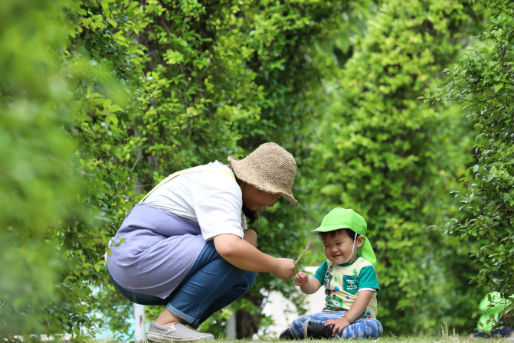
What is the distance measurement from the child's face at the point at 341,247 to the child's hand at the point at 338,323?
476 mm

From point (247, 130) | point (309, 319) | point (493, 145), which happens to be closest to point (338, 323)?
point (309, 319)

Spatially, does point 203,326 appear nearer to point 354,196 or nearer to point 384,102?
point 354,196

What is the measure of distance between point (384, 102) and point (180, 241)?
563 cm

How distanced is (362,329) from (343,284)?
42 centimetres

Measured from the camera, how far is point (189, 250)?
10.6ft

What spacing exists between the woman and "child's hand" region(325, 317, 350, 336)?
68 centimetres

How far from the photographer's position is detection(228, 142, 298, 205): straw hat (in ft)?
11.4

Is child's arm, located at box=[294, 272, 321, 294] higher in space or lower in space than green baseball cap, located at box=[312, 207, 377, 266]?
lower

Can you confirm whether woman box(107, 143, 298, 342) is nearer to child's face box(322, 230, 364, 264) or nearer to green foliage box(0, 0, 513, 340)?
green foliage box(0, 0, 513, 340)

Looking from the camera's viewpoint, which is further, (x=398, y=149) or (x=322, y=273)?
(x=398, y=149)

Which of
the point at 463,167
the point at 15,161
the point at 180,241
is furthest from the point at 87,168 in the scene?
the point at 463,167

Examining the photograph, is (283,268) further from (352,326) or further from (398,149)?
(398,149)

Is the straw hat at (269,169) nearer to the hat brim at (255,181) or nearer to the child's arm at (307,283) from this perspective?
the hat brim at (255,181)

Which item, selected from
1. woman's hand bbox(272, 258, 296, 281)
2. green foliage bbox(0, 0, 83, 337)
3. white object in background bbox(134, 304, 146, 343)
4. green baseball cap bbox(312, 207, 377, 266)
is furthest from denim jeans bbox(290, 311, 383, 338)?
green foliage bbox(0, 0, 83, 337)
